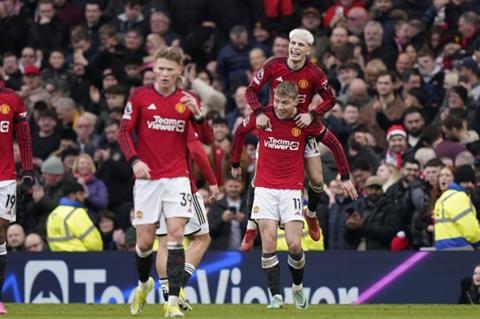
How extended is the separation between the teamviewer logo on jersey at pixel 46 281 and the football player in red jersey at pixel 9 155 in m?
4.95

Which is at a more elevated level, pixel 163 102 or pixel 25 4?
pixel 25 4

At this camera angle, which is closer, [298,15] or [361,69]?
[361,69]

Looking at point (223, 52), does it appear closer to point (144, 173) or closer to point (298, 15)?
point (298, 15)

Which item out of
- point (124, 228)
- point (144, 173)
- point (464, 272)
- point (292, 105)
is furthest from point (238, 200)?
point (144, 173)

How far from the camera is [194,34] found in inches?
1201

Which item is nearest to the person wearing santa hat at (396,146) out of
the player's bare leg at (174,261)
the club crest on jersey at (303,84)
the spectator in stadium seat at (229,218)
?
the spectator in stadium seat at (229,218)

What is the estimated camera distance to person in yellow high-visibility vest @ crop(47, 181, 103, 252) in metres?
25.2

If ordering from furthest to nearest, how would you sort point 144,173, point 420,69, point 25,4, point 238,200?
point 25,4 < point 420,69 < point 238,200 < point 144,173

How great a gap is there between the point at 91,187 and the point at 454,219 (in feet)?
22.1

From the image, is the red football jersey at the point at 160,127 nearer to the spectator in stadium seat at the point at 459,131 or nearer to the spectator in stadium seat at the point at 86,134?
the spectator in stadium seat at the point at 459,131

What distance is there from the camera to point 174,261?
18125mm

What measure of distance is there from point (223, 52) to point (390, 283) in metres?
7.50

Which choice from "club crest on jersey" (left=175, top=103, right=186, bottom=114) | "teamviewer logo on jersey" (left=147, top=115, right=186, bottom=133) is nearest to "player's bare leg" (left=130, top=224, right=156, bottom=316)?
"teamviewer logo on jersey" (left=147, top=115, right=186, bottom=133)

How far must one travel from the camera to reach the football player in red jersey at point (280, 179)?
19.9 metres
